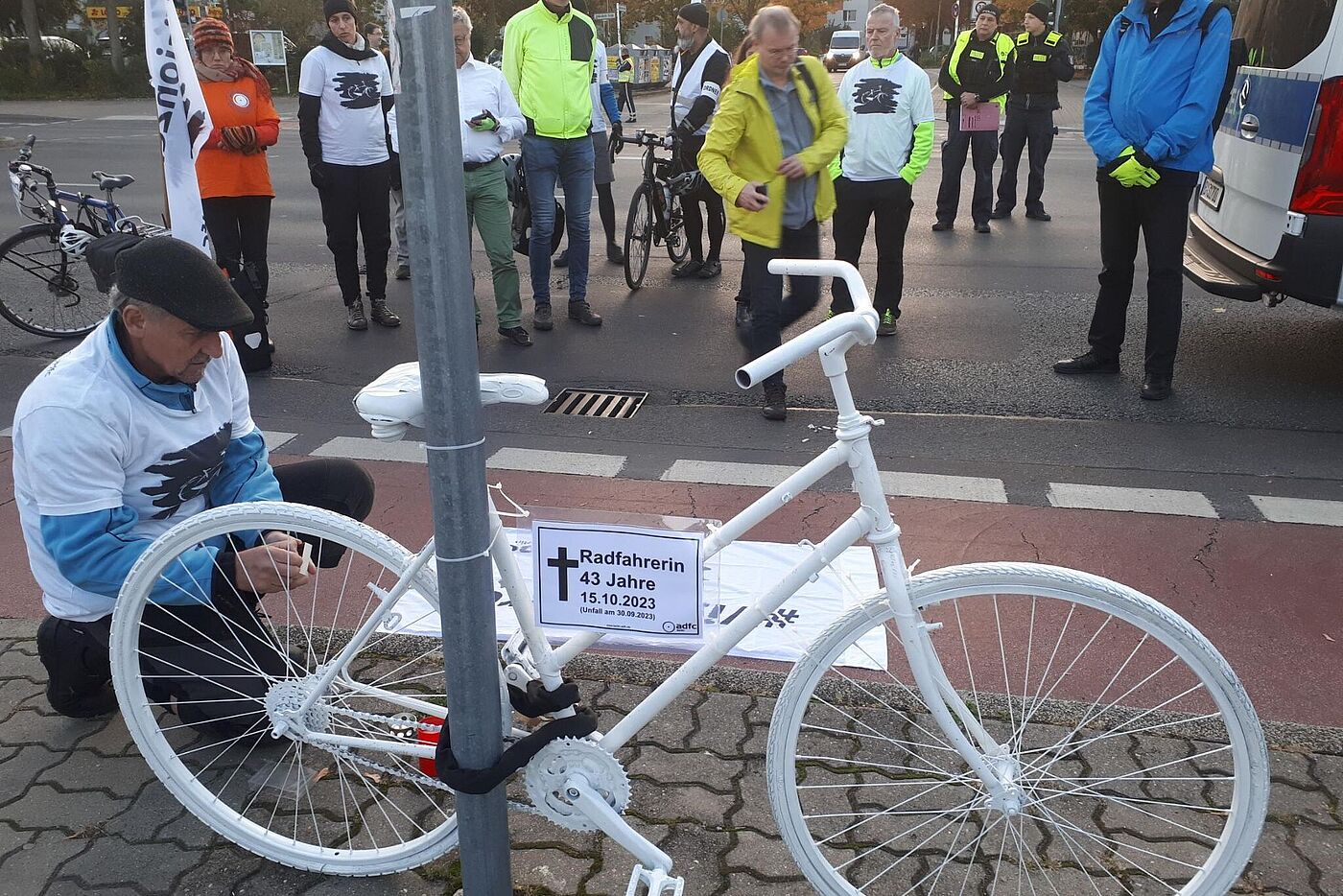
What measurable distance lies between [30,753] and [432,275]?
83.2 inches

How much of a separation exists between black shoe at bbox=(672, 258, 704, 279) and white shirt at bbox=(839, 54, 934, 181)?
2.41 m

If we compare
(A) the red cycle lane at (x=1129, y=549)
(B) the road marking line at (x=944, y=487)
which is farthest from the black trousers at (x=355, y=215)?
(B) the road marking line at (x=944, y=487)

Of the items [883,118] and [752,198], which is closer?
[752,198]

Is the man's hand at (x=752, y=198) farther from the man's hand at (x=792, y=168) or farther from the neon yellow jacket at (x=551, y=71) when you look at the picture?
the neon yellow jacket at (x=551, y=71)

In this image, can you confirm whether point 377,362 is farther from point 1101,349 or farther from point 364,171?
point 1101,349

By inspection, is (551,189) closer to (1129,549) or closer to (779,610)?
(1129,549)

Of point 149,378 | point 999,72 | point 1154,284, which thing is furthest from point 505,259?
point 999,72

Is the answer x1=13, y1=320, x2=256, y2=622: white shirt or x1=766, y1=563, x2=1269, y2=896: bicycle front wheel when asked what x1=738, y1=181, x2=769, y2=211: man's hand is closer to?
x1=766, y1=563, x2=1269, y2=896: bicycle front wheel

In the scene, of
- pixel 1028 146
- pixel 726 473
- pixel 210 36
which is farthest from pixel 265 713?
pixel 1028 146

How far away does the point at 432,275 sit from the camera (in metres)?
1.75

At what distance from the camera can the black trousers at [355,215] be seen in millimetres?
6613

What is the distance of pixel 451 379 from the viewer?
1.82 meters

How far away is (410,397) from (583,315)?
5208 mm

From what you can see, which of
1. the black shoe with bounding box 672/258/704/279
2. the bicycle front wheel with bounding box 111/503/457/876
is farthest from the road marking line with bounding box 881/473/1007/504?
the black shoe with bounding box 672/258/704/279
